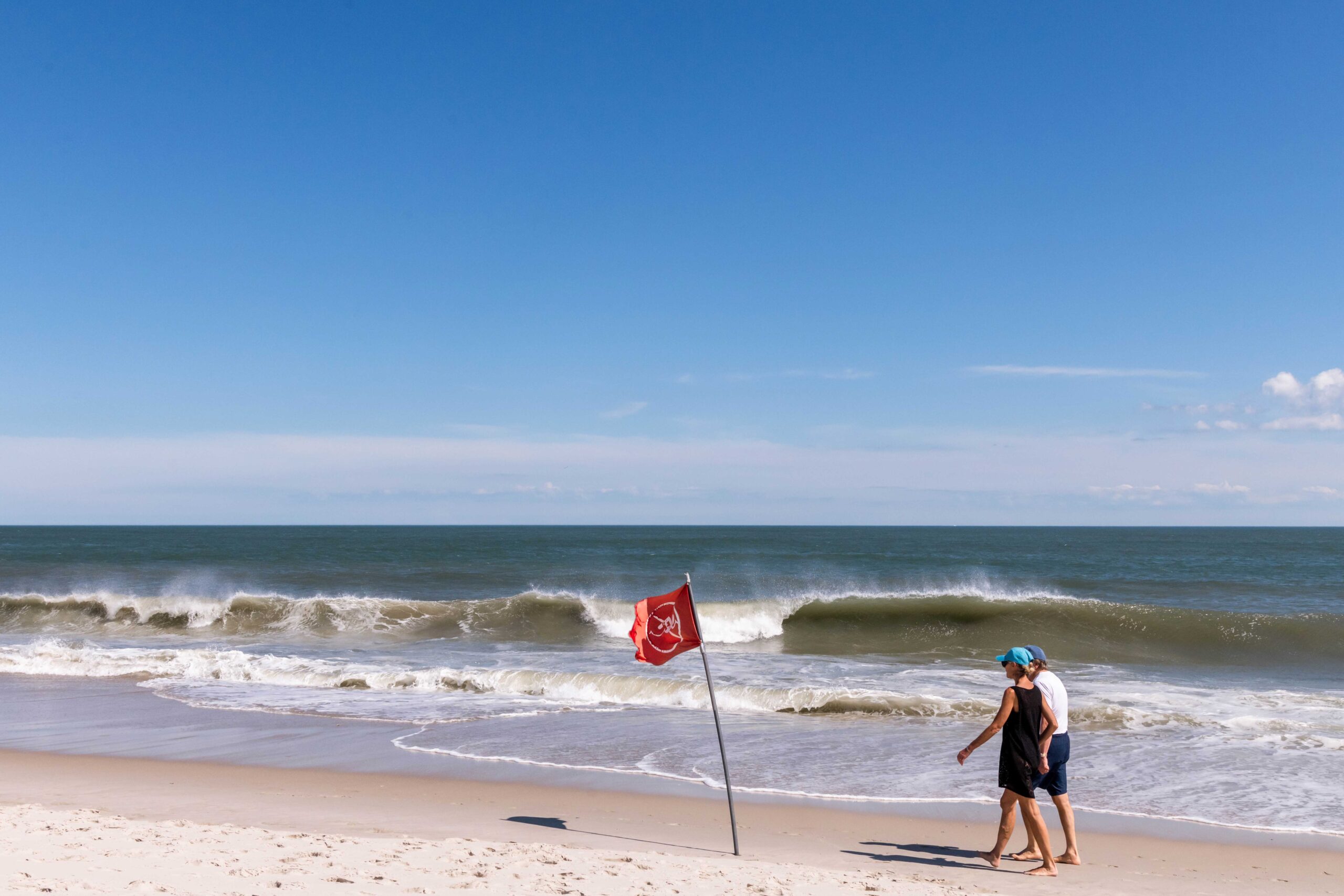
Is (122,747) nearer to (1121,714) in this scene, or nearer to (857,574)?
(1121,714)

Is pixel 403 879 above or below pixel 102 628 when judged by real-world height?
above

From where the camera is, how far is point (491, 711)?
12.0 m

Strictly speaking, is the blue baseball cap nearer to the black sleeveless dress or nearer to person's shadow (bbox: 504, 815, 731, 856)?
the black sleeveless dress

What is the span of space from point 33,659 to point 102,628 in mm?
9167

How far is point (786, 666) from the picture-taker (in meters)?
16.4

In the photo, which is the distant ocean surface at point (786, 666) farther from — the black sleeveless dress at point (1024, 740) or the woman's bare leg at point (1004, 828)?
the black sleeveless dress at point (1024, 740)

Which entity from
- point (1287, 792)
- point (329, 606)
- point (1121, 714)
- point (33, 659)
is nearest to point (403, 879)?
point (1287, 792)

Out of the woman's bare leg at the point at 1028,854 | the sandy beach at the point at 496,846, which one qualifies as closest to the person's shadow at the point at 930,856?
the sandy beach at the point at 496,846

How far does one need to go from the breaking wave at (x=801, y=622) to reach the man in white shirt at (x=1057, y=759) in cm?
1275

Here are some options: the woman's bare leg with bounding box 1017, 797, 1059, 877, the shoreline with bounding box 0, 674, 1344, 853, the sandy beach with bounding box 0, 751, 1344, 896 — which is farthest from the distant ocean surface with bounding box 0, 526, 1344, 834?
the woman's bare leg with bounding box 1017, 797, 1059, 877

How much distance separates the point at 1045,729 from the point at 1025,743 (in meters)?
0.17

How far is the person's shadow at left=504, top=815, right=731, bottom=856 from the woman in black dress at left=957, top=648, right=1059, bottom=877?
1967 mm

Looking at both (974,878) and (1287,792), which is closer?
(974,878)

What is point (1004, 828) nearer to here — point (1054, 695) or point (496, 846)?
point (1054, 695)
